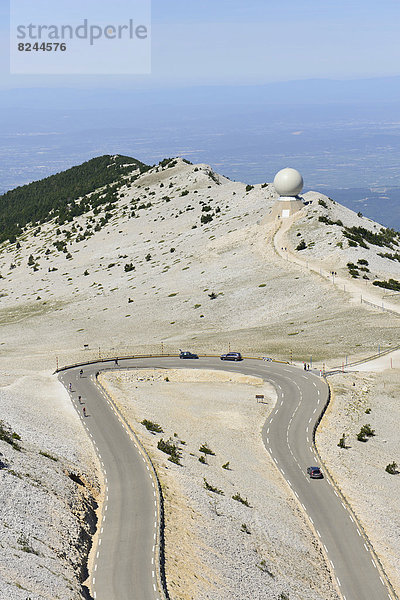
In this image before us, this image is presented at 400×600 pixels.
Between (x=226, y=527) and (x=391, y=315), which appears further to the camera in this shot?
(x=391, y=315)

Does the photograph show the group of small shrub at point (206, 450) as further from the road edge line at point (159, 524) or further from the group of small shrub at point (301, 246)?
the group of small shrub at point (301, 246)

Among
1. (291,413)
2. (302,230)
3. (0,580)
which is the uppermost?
(302,230)

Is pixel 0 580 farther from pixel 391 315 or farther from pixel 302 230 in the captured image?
pixel 302 230

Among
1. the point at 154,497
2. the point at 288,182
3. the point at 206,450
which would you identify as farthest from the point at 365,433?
the point at 288,182

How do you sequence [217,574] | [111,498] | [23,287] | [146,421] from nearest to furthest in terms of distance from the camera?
[217,574] → [111,498] → [146,421] → [23,287]

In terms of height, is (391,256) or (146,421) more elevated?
(391,256)

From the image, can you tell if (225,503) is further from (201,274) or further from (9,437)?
(201,274)

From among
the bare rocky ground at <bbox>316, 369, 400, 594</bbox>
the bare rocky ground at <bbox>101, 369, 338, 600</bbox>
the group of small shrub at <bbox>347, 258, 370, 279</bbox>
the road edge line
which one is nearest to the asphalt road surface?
the road edge line

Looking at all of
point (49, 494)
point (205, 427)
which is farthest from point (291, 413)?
point (49, 494)
